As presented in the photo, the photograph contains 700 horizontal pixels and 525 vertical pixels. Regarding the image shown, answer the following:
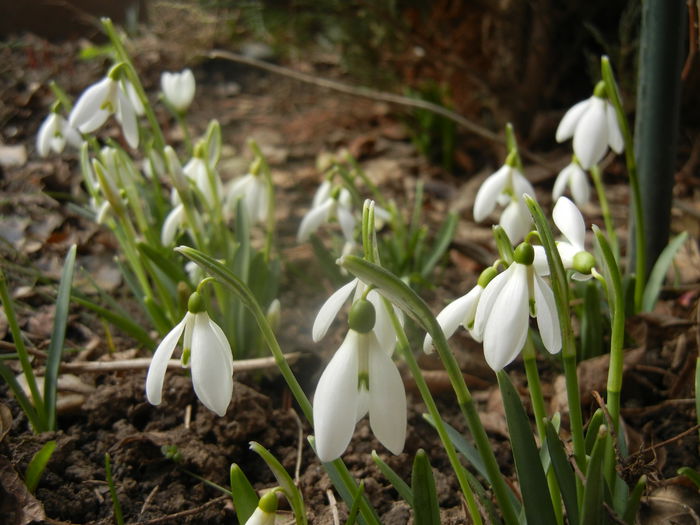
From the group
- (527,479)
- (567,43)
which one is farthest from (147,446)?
(567,43)

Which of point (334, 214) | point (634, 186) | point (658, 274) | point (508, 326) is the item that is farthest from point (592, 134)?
point (508, 326)

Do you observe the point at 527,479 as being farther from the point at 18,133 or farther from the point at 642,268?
the point at 18,133

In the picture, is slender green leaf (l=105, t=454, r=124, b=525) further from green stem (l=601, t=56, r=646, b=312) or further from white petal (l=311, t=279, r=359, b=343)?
green stem (l=601, t=56, r=646, b=312)

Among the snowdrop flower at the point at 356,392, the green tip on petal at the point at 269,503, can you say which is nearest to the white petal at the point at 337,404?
the snowdrop flower at the point at 356,392

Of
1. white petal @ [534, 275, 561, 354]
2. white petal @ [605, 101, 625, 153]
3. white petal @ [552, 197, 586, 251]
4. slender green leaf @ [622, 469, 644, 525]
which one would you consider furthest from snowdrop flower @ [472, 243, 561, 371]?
white petal @ [605, 101, 625, 153]

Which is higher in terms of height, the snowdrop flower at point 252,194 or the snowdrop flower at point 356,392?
the snowdrop flower at point 356,392

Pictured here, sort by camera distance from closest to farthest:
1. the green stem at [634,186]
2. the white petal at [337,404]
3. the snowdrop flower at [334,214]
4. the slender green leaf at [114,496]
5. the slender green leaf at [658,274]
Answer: the white petal at [337,404]
the slender green leaf at [114,496]
the green stem at [634,186]
the slender green leaf at [658,274]
the snowdrop flower at [334,214]

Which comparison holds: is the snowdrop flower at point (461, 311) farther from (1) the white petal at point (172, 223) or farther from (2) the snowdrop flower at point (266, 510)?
(1) the white petal at point (172, 223)
